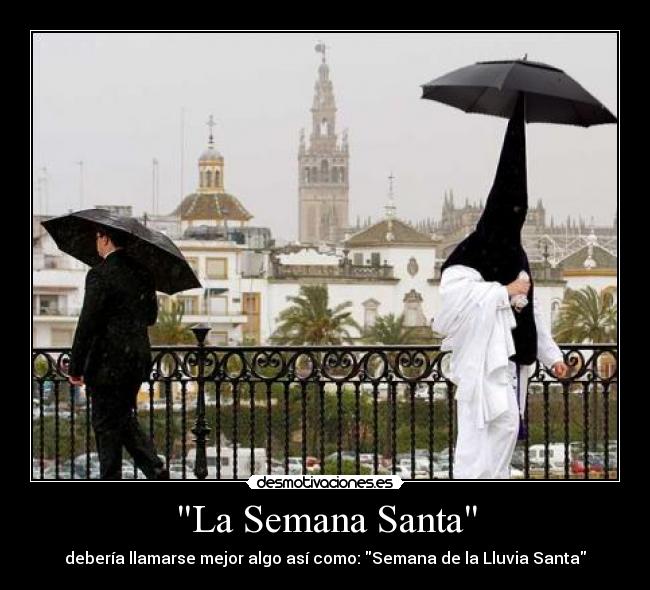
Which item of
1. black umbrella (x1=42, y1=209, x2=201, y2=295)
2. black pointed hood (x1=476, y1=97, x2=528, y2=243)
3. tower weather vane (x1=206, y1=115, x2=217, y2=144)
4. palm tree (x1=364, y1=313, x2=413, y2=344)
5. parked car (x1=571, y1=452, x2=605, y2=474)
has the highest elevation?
tower weather vane (x1=206, y1=115, x2=217, y2=144)

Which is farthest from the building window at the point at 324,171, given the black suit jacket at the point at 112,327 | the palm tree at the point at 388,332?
the black suit jacket at the point at 112,327

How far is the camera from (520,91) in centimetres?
597

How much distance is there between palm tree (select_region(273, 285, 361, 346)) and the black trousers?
51.8 meters

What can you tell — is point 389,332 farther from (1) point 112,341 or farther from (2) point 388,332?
(1) point 112,341

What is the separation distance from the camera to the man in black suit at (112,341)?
596cm

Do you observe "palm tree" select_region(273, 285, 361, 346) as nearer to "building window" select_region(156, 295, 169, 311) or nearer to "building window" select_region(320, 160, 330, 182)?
"building window" select_region(156, 295, 169, 311)

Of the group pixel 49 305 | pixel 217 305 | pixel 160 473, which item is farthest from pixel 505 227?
pixel 217 305

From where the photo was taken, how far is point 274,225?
273ft

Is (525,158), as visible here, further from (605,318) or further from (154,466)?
(605,318)

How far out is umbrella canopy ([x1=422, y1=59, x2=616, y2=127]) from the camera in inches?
230

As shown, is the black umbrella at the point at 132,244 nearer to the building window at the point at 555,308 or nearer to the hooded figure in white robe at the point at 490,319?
the hooded figure in white robe at the point at 490,319

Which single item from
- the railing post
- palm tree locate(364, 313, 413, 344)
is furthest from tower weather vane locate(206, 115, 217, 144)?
the railing post
